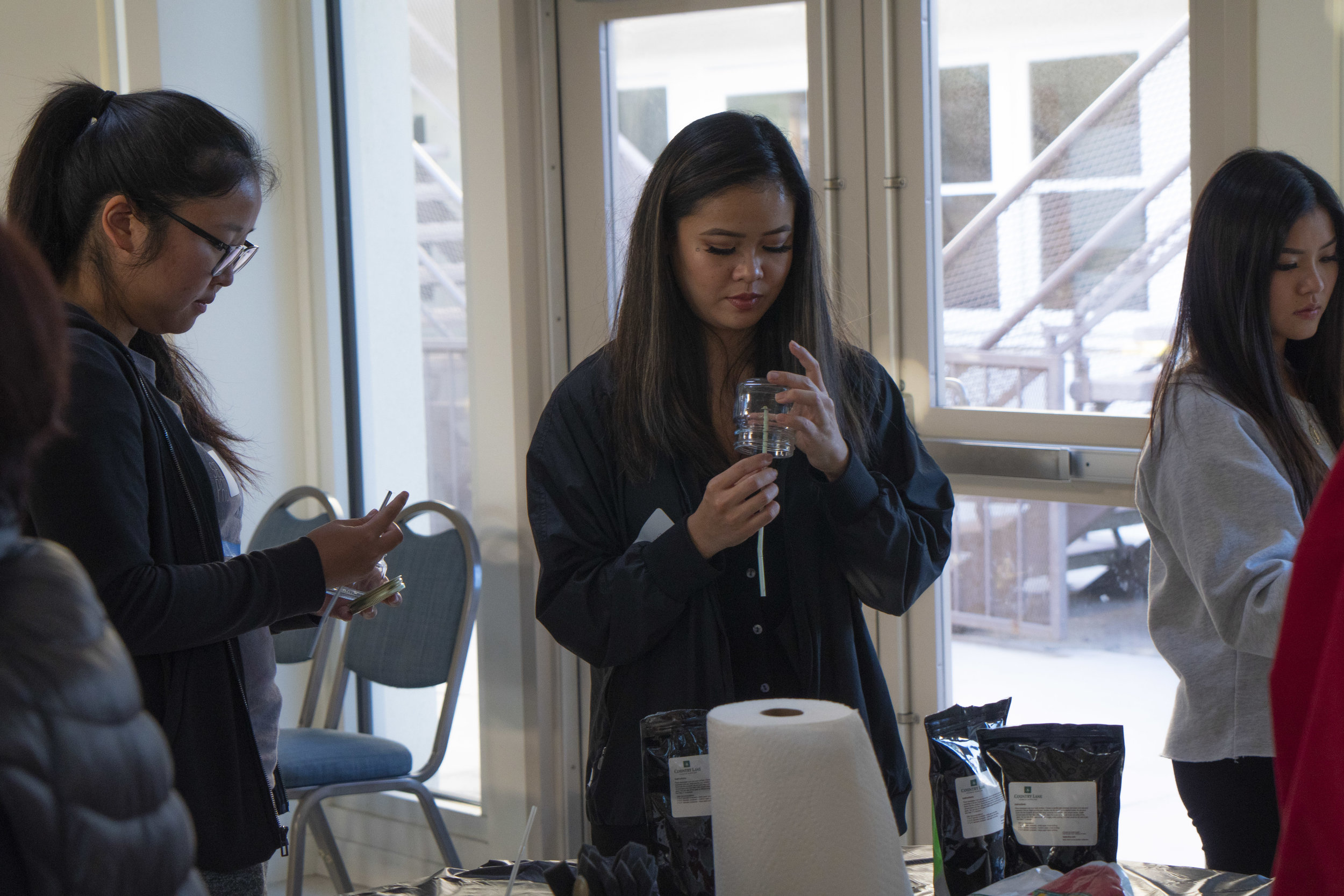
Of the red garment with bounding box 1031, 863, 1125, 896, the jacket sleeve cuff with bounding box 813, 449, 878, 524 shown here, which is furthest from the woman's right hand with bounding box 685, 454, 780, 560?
the red garment with bounding box 1031, 863, 1125, 896

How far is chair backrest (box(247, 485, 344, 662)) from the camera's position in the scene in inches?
111

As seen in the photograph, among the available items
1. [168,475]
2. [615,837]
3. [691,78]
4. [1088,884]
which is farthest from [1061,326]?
[168,475]

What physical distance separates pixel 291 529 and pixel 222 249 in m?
1.73

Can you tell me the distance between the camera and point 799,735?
896 millimetres

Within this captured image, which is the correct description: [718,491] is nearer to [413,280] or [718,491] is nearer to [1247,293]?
[1247,293]

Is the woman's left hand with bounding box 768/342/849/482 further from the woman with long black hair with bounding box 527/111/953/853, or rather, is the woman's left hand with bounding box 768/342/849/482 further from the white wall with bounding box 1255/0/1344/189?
the white wall with bounding box 1255/0/1344/189

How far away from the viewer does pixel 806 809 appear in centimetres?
90

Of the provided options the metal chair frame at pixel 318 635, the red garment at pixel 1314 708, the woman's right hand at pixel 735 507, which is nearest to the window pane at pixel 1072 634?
the woman's right hand at pixel 735 507

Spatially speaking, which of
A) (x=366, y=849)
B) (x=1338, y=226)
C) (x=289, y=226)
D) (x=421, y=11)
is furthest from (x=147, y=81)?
(x=1338, y=226)

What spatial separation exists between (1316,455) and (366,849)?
2586mm

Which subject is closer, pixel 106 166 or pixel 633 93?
pixel 106 166

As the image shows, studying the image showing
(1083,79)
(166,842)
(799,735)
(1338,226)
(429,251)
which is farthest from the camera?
(429,251)

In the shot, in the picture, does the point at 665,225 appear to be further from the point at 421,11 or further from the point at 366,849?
the point at 366,849

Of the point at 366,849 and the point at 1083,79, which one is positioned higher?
the point at 1083,79
